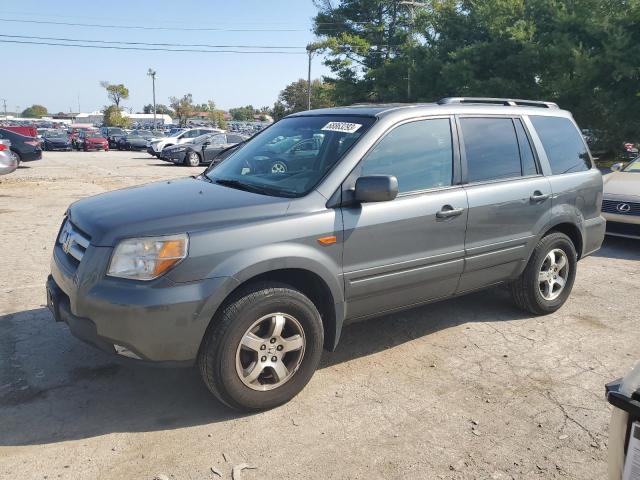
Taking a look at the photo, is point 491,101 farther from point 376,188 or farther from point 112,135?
point 112,135

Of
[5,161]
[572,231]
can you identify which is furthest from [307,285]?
[5,161]

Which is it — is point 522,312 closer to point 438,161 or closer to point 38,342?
point 438,161

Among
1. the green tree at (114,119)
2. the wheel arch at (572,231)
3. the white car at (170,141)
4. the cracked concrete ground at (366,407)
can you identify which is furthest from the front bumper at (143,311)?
the green tree at (114,119)

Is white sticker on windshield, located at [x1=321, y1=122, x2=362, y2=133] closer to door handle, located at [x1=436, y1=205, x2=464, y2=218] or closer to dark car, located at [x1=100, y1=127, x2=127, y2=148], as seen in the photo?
door handle, located at [x1=436, y1=205, x2=464, y2=218]

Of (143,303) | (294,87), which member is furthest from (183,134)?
(294,87)

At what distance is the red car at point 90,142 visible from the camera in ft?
113

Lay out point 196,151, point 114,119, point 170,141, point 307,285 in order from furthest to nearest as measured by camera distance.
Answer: point 114,119, point 170,141, point 196,151, point 307,285

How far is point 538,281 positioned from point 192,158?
18.7 meters

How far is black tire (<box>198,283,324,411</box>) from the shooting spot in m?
3.03

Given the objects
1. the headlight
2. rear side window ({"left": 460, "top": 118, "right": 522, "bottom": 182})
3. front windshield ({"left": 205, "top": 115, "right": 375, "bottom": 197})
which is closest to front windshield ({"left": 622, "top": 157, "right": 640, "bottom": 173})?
rear side window ({"left": 460, "top": 118, "right": 522, "bottom": 182})

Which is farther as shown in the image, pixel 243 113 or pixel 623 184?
pixel 243 113

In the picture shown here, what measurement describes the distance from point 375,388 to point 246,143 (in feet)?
7.47

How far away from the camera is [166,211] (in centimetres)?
318

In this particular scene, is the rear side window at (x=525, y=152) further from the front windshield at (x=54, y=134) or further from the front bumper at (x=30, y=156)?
the front windshield at (x=54, y=134)
